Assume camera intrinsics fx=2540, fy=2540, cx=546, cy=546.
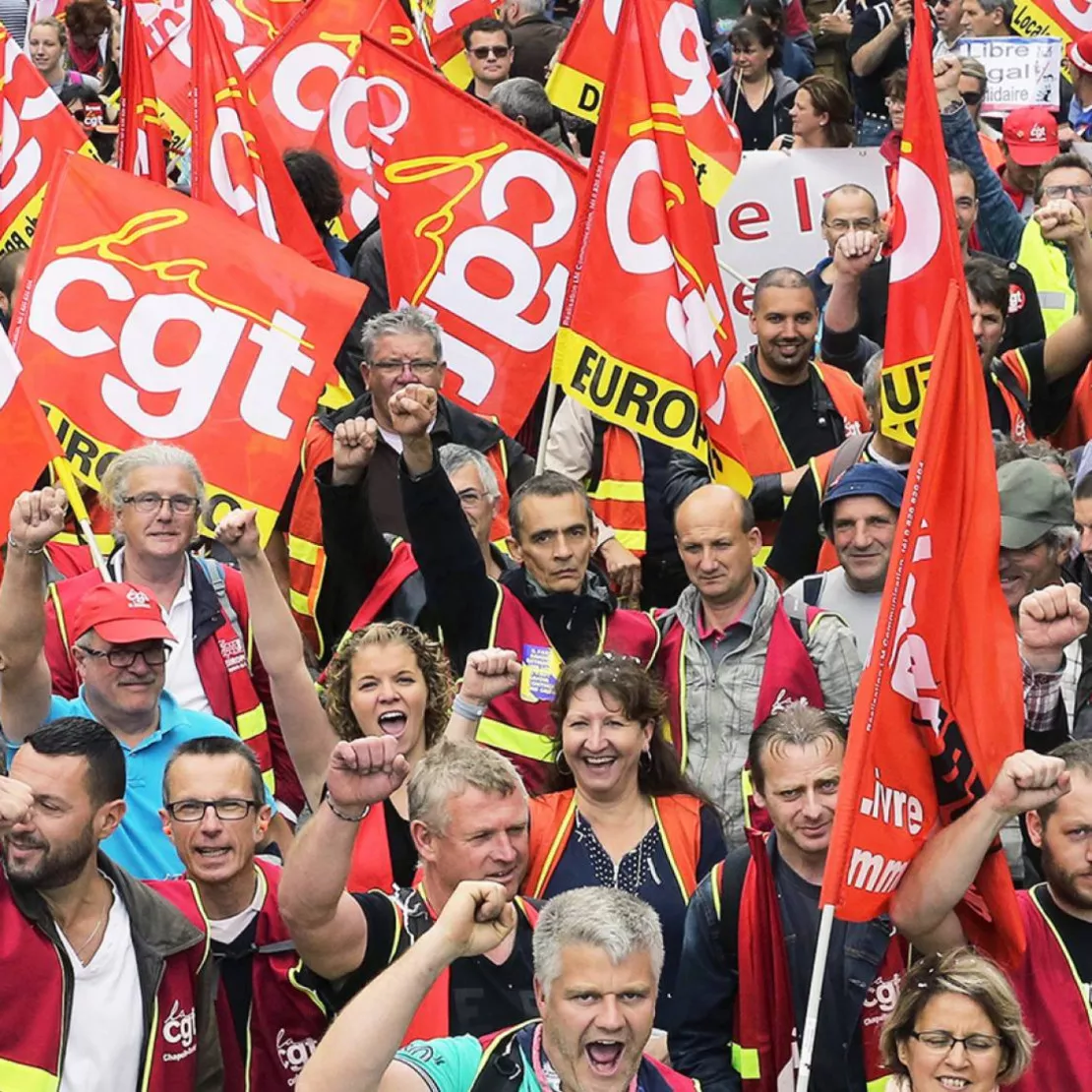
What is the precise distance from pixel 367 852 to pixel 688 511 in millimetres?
1476

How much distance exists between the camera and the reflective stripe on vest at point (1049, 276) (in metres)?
9.95

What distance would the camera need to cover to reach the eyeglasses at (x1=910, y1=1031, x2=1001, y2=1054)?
5.14m

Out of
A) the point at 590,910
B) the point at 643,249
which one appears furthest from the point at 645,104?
the point at 590,910

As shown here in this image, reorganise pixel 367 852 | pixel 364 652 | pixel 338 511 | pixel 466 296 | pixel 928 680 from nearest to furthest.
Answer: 1. pixel 928 680
2. pixel 367 852
3. pixel 364 652
4. pixel 338 511
5. pixel 466 296

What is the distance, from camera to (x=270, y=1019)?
5773mm

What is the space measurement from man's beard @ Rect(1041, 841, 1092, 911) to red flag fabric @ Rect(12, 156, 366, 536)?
2813 millimetres

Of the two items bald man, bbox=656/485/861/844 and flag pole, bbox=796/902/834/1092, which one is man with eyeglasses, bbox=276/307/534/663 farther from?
flag pole, bbox=796/902/834/1092

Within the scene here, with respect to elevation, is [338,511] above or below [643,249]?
below

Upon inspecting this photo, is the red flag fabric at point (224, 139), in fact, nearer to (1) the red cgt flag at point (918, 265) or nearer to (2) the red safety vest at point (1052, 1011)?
(1) the red cgt flag at point (918, 265)

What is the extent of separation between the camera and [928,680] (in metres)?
5.49

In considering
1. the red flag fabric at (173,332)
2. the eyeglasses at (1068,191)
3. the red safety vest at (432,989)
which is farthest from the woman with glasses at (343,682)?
the eyeglasses at (1068,191)

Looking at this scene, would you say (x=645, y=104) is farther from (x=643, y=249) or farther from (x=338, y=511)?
(x=338, y=511)

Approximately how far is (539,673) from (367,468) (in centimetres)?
110

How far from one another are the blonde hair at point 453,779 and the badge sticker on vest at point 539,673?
125cm
